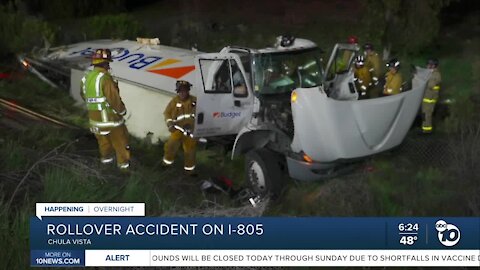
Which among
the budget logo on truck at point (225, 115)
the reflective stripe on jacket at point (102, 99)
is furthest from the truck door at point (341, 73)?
the reflective stripe on jacket at point (102, 99)

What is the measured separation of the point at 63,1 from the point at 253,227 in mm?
11366

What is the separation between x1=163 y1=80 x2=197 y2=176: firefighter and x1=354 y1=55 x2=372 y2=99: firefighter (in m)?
2.62

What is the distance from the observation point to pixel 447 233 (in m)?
4.21

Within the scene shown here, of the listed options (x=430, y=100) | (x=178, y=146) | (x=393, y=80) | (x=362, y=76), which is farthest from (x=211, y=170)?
(x=430, y=100)

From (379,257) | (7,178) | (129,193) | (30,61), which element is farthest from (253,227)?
(30,61)

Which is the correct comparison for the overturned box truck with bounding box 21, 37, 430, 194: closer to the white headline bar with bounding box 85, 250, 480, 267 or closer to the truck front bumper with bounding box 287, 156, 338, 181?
the truck front bumper with bounding box 287, 156, 338, 181

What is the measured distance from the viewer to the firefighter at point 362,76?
8.70 m

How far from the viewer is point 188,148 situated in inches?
291

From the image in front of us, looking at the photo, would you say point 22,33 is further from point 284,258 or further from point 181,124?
point 284,258

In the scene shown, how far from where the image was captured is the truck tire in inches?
257

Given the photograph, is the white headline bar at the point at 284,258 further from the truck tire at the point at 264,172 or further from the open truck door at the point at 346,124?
the truck tire at the point at 264,172

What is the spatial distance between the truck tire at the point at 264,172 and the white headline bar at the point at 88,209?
229cm

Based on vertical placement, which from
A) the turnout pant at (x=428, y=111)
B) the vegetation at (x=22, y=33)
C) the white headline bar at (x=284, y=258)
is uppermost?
the white headline bar at (x=284, y=258)

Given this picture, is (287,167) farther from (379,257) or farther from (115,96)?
(379,257)
